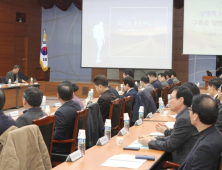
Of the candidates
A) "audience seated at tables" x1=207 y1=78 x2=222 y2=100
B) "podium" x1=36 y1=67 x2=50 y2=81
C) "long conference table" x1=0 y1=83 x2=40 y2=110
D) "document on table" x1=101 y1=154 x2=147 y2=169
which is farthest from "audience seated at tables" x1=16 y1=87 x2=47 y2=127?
"podium" x1=36 y1=67 x2=50 y2=81

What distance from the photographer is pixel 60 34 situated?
1533 centimetres

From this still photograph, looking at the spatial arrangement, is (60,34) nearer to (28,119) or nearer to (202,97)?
(28,119)

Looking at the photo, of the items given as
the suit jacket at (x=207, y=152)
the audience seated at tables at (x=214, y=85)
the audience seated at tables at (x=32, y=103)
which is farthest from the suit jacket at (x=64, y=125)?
the audience seated at tables at (x=214, y=85)

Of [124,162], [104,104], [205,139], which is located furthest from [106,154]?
[104,104]

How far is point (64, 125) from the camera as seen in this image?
3.85 m

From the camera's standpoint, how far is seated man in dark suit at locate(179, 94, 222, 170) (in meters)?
2.23

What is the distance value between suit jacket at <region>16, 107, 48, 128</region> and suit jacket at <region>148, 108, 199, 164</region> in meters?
1.12

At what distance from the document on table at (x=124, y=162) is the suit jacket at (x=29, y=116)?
3.27 feet

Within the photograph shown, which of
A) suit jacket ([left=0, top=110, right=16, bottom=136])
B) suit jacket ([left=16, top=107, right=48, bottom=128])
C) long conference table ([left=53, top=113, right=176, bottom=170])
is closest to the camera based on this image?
long conference table ([left=53, top=113, right=176, bottom=170])

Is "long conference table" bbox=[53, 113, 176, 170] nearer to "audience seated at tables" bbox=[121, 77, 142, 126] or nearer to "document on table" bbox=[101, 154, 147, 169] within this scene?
"document on table" bbox=[101, 154, 147, 169]

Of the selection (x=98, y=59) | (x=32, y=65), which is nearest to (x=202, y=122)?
(x=98, y=59)

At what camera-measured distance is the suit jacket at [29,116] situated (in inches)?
129

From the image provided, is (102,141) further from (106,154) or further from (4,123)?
(4,123)

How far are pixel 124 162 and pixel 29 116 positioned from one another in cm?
118
